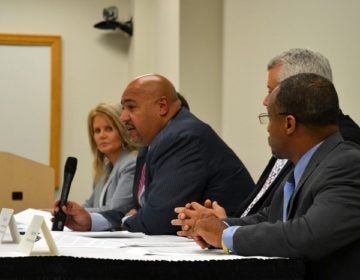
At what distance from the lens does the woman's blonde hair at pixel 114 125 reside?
13.1 ft

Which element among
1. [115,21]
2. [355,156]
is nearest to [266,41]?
[355,156]

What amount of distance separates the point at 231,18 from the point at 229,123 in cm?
65

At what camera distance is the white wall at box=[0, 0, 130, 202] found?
6965 millimetres

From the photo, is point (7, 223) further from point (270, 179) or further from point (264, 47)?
point (264, 47)

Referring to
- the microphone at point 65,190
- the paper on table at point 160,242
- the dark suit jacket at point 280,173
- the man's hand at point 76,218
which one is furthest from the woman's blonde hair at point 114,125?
the paper on table at point 160,242

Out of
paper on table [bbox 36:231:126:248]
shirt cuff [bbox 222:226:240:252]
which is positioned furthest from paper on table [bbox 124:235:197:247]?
shirt cuff [bbox 222:226:240:252]

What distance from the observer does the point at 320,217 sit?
1.68 m

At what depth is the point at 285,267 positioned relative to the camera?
1.68 metres

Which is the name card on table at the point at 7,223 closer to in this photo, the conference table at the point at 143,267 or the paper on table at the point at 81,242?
the paper on table at the point at 81,242

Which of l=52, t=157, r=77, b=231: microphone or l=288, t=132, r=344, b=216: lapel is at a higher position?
l=288, t=132, r=344, b=216: lapel

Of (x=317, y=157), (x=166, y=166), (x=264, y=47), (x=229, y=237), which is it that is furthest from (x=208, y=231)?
(x=264, y=47)

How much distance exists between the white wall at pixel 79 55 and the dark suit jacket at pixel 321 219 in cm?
526

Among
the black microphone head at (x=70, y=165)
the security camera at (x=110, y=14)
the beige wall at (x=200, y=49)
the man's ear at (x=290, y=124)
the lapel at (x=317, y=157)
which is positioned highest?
the security camera at (x=110, y=14)

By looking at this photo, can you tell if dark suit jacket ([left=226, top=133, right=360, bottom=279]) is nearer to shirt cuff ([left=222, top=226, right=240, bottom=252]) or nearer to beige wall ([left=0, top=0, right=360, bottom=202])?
shirt cuff ([left=222, top=226, right=240, bottom=252])
